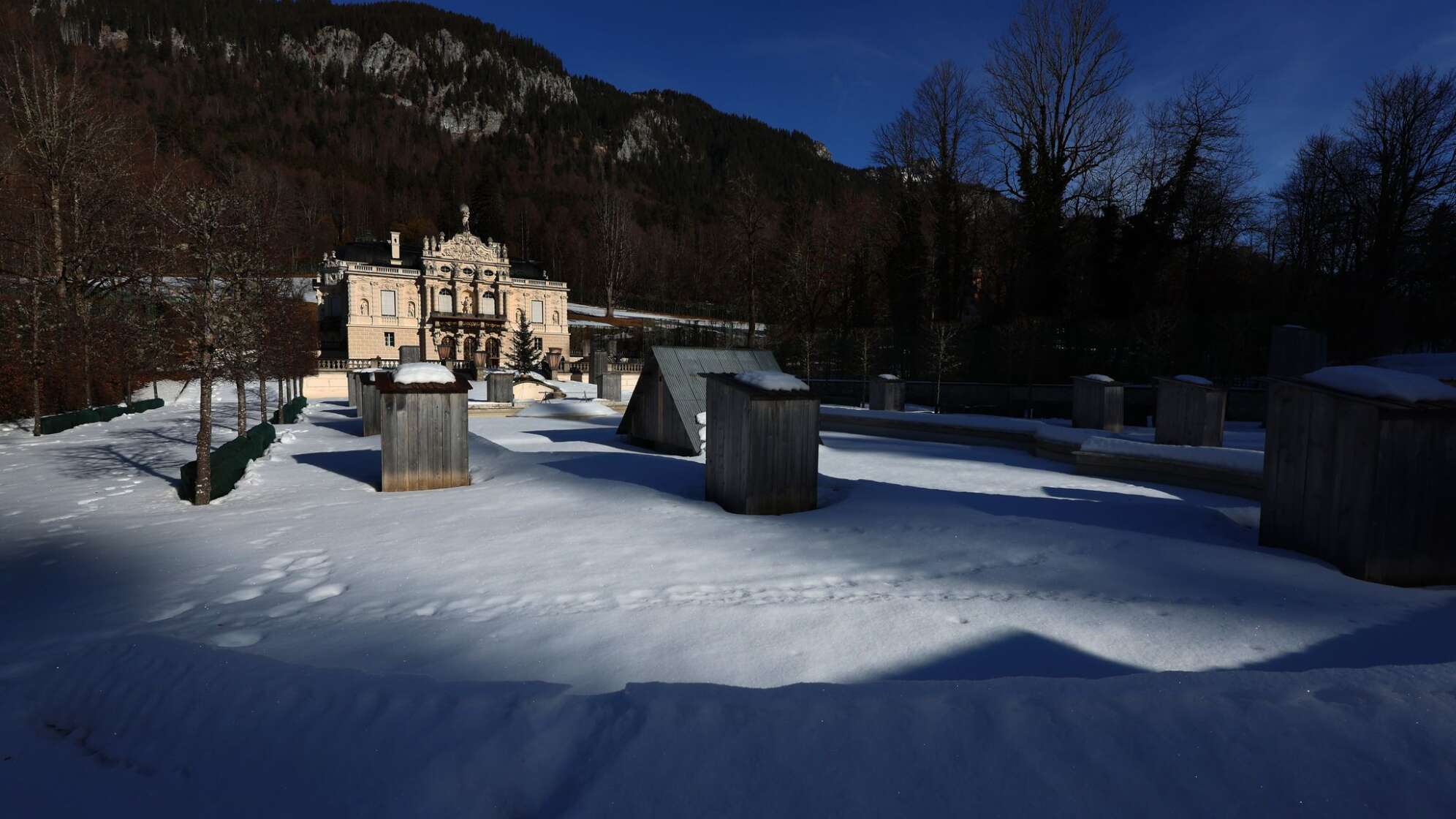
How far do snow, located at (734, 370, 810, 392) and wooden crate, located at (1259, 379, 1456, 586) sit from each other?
172 inches

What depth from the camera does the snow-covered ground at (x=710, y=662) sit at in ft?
7.57

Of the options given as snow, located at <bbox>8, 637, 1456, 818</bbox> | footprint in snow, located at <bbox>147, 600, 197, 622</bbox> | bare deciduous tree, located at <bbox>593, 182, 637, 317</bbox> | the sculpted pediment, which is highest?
bare deciduous tree, located at <bbox>593, 182, 637, 317</bbox>

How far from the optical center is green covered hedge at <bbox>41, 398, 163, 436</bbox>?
1756 centimetres

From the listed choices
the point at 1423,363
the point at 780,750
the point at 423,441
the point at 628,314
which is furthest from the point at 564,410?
the point at 628,314

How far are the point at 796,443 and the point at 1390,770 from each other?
555 cm

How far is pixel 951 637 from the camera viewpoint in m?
4.00

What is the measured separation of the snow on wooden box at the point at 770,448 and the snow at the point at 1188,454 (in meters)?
4.98

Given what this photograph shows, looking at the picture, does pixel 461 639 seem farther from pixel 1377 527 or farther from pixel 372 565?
pixel 1377 527

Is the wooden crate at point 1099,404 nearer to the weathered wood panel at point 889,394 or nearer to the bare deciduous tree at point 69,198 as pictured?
the weathered wood panel at point 889,394

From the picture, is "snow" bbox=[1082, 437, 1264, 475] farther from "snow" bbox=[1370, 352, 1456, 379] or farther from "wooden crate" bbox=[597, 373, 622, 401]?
"wooden crate" bbox=[597, 373, 622, 401]

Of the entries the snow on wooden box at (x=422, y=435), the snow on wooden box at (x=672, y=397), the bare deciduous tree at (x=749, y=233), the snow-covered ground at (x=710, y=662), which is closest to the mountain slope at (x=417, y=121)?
the bare deciduous tree at (x=749, y=233)

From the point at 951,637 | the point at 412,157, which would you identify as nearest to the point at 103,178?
the point at 951,637

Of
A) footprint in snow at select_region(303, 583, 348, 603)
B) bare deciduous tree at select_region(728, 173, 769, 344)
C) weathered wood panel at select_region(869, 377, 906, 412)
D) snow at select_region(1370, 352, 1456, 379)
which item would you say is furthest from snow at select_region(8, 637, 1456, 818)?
bare deciduous tree at select_region(728, 173, 769, 344)

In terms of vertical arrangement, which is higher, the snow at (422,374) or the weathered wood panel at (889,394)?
the snow at (422,374)
